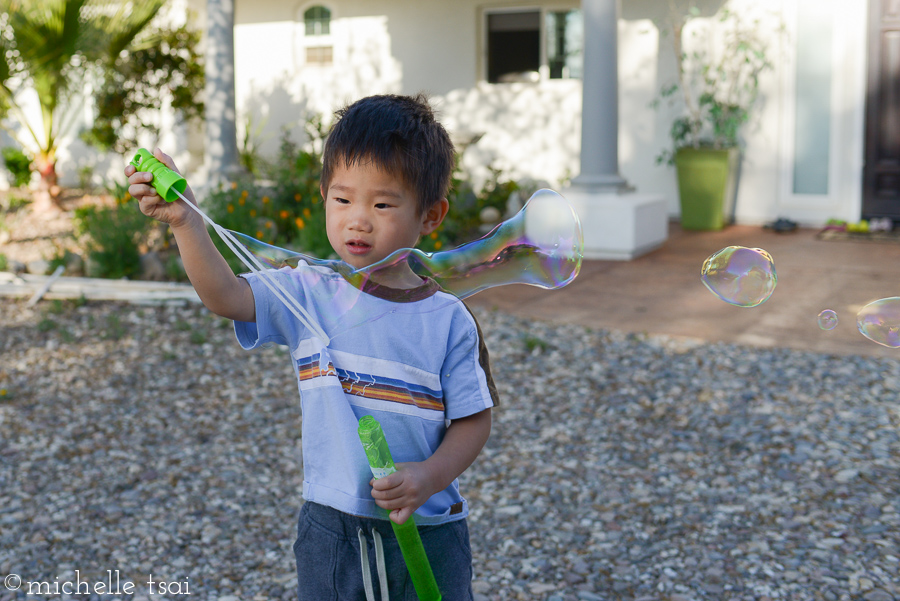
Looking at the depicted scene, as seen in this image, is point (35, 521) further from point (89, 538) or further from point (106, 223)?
point (106, 223)

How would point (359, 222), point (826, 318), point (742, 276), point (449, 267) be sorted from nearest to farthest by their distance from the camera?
point (359, 222) → point (449, 267) → point (742, 276) → point (826, 318)

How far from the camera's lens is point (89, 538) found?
274 centimetres

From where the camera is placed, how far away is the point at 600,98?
275 inches

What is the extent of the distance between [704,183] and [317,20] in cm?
575

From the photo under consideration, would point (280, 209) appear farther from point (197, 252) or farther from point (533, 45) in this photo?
point (197, 252)

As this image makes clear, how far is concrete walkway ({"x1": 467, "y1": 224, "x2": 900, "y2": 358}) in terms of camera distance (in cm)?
491

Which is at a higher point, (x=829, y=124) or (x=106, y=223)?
(x=829, y=124)

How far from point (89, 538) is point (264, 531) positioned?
0.55 metres

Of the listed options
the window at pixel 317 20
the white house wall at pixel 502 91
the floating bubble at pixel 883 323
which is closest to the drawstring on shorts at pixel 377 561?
the floating bubble at pixel 883 323

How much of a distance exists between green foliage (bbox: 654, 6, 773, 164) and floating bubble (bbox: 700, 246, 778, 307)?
6.84m

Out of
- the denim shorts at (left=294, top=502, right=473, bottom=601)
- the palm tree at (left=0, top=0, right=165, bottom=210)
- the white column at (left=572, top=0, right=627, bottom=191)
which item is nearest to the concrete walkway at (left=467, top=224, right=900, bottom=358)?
the white column at (left=572, top=0, right=627, bottom=191)

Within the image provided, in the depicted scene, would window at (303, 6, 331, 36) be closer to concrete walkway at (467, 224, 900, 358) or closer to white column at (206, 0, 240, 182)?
white column at (206, 0, 240, 182)

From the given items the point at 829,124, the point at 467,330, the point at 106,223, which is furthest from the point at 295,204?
the point at 467,330

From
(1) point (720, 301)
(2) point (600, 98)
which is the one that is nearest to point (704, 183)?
(2) point (600, 98)
